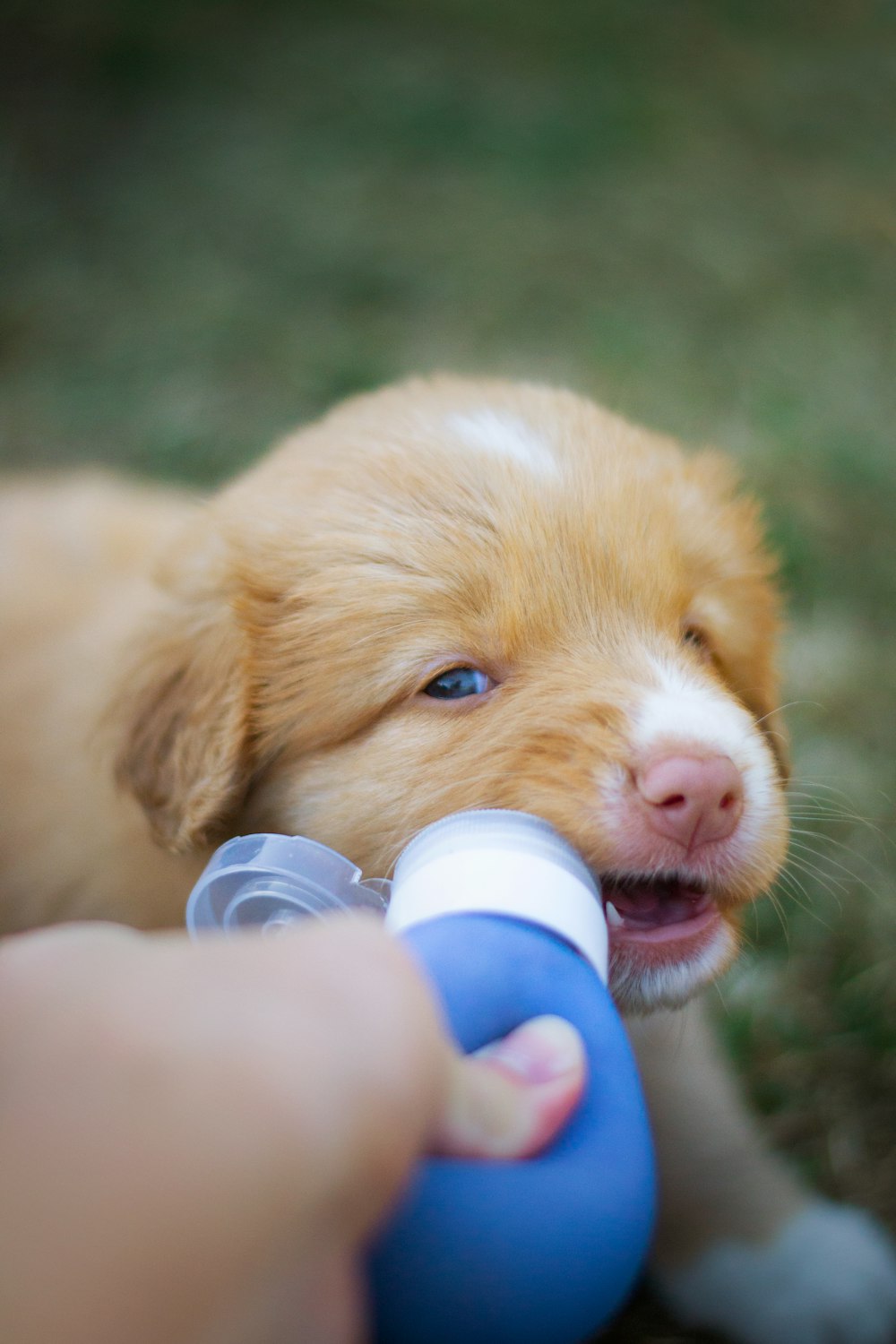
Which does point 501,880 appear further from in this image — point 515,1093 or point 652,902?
point 652,902

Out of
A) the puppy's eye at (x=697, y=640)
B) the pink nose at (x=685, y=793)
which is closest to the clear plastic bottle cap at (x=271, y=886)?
the pink nose at (x=685, y=793)

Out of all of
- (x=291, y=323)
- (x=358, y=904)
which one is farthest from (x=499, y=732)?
(x=291, y=323)

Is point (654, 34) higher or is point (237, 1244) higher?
point (654, 34)

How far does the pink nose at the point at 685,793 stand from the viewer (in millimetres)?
1522

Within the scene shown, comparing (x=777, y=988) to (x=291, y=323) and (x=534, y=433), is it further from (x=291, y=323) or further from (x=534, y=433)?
(x=291, y=323)

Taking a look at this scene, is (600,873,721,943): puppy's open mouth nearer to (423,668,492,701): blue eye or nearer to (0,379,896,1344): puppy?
(0,379,896,1344): puppy

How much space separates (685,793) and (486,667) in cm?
44

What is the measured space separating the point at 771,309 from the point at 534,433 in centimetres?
434

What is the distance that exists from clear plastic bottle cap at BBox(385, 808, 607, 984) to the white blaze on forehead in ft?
2.47

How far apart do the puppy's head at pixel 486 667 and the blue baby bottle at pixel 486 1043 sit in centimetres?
20

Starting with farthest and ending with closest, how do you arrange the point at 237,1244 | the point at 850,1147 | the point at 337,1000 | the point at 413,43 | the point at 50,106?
the point at 413,43, the point at 50,106, the point at 850,1147, the point at 337,1000, the point at 237,1244

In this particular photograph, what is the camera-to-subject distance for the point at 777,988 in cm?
272

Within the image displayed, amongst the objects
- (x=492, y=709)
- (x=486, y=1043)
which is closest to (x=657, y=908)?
(x=492, y=709)

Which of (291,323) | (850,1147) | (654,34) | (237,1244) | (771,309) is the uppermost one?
(654,34)
